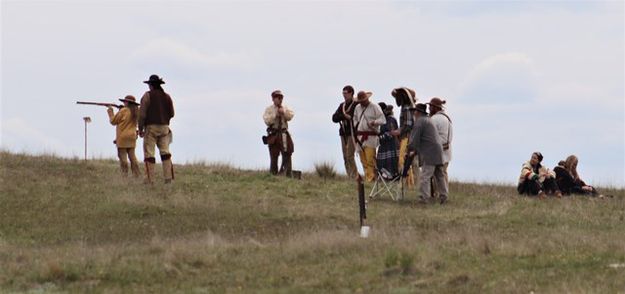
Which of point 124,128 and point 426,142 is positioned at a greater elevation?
point 124,128

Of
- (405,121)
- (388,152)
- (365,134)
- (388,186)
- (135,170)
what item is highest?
(405,121)

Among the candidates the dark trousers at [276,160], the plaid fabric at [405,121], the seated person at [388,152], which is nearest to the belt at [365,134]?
the seated person at [388,152]

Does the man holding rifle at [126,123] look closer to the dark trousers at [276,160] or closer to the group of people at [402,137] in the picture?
the dark trousers at [276,160]

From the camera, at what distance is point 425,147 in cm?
2191

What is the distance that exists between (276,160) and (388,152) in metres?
3.47

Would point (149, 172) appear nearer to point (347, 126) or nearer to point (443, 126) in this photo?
point (347, 126)

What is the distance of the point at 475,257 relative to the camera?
47.4 feet

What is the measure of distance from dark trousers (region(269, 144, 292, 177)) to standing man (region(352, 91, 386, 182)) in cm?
250

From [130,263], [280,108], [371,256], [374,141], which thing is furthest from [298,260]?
[280,108]

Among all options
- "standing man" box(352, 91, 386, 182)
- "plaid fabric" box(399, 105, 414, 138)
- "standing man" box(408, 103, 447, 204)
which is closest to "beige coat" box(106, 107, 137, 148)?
"standing man" box(352, 91, 386, 182)

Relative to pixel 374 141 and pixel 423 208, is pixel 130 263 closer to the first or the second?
pixel 423 208

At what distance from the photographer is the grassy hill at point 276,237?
13.2 m

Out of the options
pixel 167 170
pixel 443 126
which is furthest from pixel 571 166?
pixel 167 170

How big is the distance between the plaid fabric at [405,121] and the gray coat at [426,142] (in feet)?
2.87
